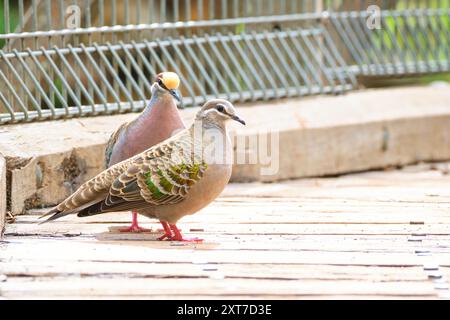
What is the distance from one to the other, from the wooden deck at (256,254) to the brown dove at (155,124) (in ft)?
1.52

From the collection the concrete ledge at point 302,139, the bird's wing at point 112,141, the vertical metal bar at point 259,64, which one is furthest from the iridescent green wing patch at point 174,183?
the vertical metal bar at point 259,64

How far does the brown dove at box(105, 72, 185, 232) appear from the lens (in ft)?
24.1

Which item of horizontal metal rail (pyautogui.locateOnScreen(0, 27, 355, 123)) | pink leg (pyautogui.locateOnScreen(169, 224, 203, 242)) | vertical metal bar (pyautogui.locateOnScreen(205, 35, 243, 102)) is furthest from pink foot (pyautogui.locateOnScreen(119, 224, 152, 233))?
vertical metal bar (pyautogui.locateOnScreen(205, 35, 243, 102))

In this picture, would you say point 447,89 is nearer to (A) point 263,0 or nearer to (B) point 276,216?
(A) point 263,0

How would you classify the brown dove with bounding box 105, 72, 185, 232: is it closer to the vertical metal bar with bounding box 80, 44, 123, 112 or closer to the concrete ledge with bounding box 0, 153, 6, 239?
the concrete ledge with bounding box 0, 153, 6, 239

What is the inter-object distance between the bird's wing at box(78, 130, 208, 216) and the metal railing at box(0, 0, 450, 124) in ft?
5.86

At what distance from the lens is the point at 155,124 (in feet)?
24.3

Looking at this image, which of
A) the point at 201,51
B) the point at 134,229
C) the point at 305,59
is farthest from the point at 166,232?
the point at 305,59

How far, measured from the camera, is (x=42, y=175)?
25.7 ft

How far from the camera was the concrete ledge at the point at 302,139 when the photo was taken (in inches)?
309

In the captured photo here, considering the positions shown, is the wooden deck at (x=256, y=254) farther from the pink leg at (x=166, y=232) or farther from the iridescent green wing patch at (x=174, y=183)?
the iridescent green wing patch at (x=174, y=183)

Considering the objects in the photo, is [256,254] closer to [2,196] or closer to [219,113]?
[219,113]

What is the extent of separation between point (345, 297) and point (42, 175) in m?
2.99
